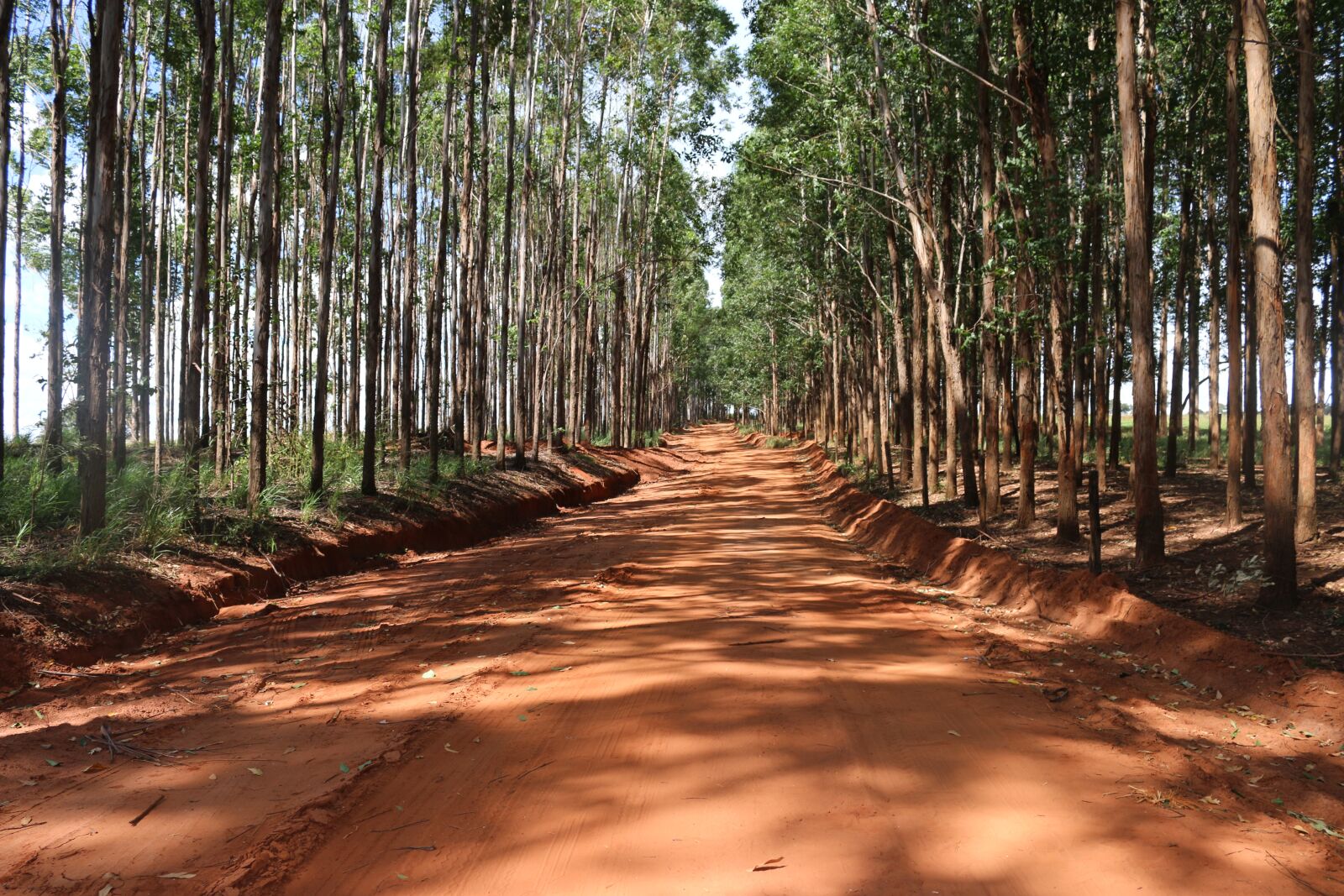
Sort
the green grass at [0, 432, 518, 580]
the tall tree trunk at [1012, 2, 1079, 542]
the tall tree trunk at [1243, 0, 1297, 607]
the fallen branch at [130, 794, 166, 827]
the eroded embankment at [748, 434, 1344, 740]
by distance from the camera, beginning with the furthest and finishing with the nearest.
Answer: the tall tree trunk at [1012, 2, 1079, 542] < the green grass at [0, 432, 518, 580] < the tall tree trunk at [1243, 0, 1297, 607] < the eroded embankment at [748, 434, 1344, 740] < the fallen branch at [130, 794, 166, 827]

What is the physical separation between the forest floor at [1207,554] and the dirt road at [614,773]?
6.63 feet

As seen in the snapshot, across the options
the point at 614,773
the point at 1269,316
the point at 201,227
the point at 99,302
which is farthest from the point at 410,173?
the point at 614,773

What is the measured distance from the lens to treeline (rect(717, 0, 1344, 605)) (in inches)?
356

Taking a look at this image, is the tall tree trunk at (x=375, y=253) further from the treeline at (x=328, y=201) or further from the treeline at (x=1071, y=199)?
the treeline at (x=1071, y=199)

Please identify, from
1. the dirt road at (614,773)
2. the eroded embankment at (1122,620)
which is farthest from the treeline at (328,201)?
the eroded embankment at (1122,620)

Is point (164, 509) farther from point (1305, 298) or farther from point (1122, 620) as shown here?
point (1305, 298)

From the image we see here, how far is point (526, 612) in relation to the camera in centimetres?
836

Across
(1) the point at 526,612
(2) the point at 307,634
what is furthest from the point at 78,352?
(1) the point at 526,612

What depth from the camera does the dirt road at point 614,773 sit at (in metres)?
3.37

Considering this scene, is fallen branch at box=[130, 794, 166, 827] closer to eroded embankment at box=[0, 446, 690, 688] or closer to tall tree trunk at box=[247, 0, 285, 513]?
eroded embankment at box=[0, 446, 690, 688]

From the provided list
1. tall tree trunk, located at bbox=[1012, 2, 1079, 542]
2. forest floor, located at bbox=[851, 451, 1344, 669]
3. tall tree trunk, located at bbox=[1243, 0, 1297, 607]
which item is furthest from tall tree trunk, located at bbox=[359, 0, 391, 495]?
tall tree trunk, located at bbox=[1243, 0, 1297, 607]

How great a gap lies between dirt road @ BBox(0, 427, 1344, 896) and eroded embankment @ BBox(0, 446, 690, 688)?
0.42 meters

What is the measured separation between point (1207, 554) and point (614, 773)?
28.4ft

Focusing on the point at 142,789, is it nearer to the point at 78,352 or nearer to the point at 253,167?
the point at 78,352
